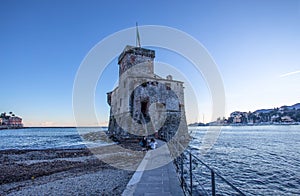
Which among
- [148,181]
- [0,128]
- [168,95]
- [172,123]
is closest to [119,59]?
[168,95]

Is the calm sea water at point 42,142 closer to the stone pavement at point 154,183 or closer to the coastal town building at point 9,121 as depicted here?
the stone pavement at point 154,183

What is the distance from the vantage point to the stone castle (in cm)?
2253

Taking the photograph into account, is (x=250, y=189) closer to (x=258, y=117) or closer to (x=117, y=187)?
(x=117, y=187)

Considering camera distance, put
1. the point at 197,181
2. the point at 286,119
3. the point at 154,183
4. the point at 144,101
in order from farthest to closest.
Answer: the point at 286,119 → the point at 144,101 → the point at 154,183 → the point at 197,181

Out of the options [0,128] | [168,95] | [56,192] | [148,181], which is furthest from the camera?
[0,128]

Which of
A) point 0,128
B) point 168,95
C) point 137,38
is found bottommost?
point 0,128

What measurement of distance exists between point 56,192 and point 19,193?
3.89 ft

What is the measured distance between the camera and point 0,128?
406 feet

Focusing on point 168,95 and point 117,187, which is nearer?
point 117,187

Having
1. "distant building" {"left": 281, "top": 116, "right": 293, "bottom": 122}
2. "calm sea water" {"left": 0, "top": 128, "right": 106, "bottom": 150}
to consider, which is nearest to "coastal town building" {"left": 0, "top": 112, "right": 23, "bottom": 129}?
"calm sea water" {"left": 0, "top": 128, "right": 106, "bottom": 150}

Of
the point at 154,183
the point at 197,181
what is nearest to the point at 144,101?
the point at 154,183

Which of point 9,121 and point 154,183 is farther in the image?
point 9,121

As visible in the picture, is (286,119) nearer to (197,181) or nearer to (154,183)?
(154,183)

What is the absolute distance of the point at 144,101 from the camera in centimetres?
2467
